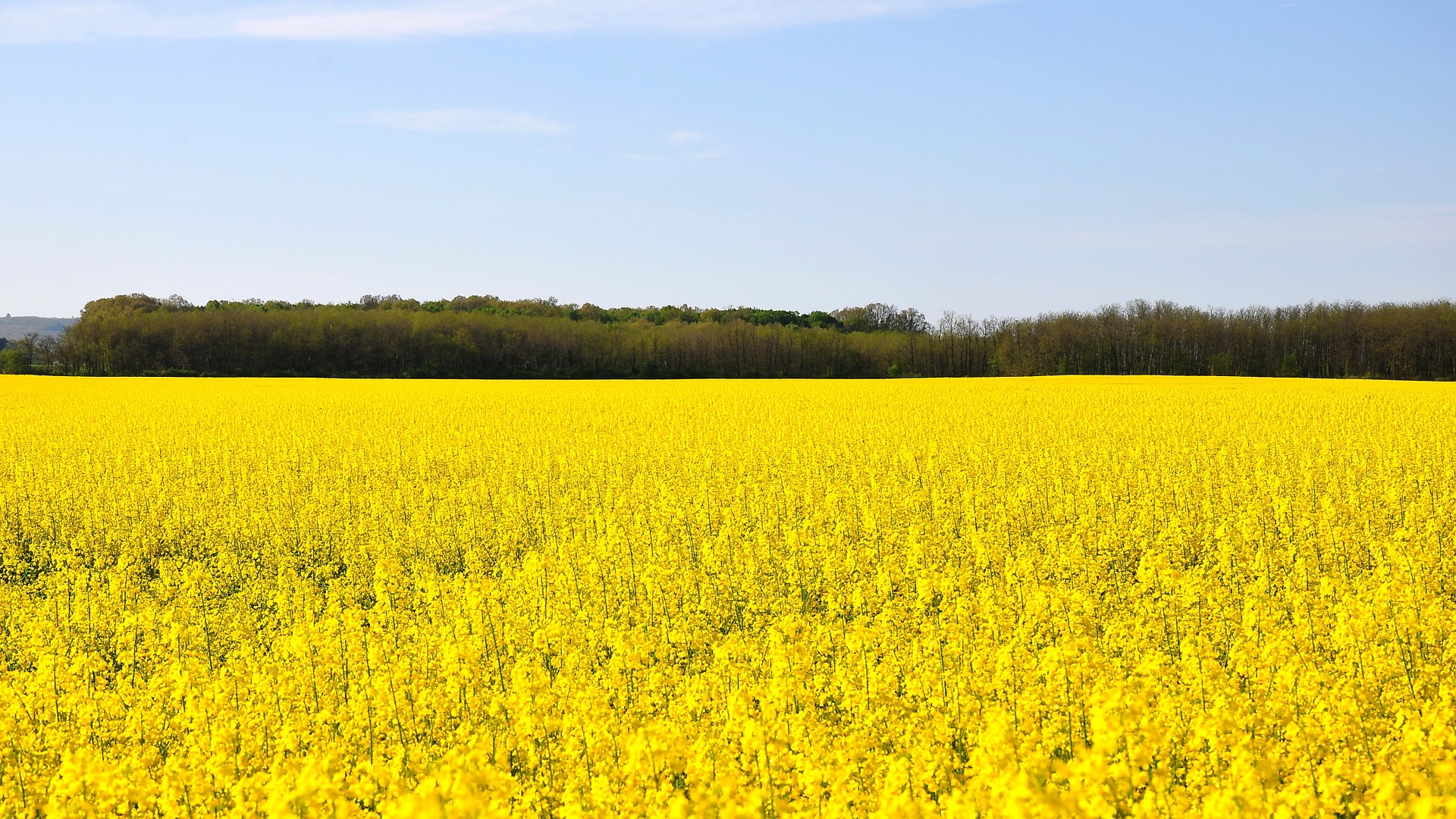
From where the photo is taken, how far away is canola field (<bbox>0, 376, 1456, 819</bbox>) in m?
4.85

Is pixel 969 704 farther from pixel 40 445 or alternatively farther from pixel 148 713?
pixel 40 445

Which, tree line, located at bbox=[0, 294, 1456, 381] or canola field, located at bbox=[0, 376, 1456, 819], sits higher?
tree line, located at bbox=[0, 294, 1456, 381]

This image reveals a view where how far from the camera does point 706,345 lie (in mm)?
88125

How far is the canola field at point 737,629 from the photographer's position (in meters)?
4.85

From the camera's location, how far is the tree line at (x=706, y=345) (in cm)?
7125

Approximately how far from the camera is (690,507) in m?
14.0

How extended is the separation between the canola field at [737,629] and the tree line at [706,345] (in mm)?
56973

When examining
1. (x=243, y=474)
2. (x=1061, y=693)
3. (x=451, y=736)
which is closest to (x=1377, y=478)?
(x=1061, y=693)

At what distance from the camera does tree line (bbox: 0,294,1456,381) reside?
71250 mm

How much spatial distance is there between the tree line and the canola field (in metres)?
57.0

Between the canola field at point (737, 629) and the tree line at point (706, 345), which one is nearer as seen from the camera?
the canola field at point (737, 629)

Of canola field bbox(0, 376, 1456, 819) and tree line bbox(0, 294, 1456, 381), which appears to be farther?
tree line bbox(0, 294, 1456, 381)

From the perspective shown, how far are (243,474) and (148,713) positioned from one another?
40.6 feet

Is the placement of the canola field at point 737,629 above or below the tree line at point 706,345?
below
